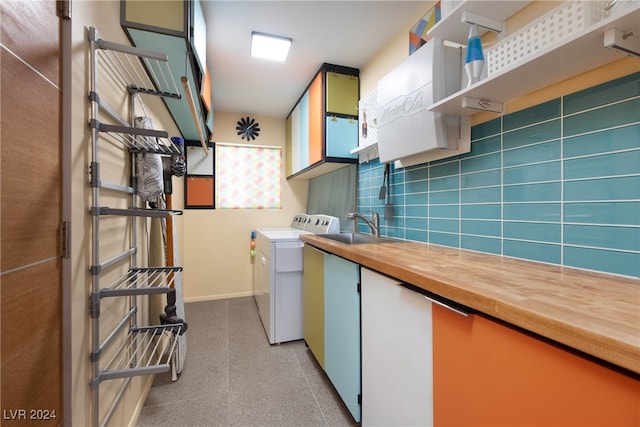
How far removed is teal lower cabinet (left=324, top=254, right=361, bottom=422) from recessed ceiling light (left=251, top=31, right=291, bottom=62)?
169 centimetres

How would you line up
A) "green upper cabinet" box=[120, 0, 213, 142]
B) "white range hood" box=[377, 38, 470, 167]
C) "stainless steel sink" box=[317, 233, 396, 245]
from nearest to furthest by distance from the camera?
1. "green upper cabinet" box=[120, 0, 213, 142]
2. "white range hood" box=[377, 38, 470, 167]
3. "stainless steel sink" box=[317, 233, 396, 245]

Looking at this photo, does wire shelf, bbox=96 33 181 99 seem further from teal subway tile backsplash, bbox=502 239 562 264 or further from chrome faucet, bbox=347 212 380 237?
teal subway tile backsplash, bbox=502 239 562 264

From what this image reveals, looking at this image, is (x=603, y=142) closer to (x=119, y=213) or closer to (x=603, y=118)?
(x=603, y=118)

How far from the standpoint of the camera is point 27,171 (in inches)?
26.7

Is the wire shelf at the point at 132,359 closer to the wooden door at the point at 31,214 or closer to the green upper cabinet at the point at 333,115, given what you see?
the wooden door at the point at 31,214

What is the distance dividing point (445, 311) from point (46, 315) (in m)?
1.17

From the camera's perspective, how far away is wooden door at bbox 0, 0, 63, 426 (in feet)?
2.01

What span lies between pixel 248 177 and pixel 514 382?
348 centimetres

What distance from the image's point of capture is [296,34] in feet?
6.40

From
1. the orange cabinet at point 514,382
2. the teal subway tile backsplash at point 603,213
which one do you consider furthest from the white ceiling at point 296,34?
the orange cabinet at point 514,382

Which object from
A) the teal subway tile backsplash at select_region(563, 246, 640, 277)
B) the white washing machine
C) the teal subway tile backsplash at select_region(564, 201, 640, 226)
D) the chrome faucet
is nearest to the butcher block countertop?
the teal subway tile backsplash at select_region(563, 246, 640, 277)

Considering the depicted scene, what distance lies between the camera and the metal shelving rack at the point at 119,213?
3.13 feet

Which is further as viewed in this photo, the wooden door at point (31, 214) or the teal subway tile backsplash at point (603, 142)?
the teal subway tile backsplash at point (603, 142)

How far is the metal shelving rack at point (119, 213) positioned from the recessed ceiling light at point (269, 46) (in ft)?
2.73
